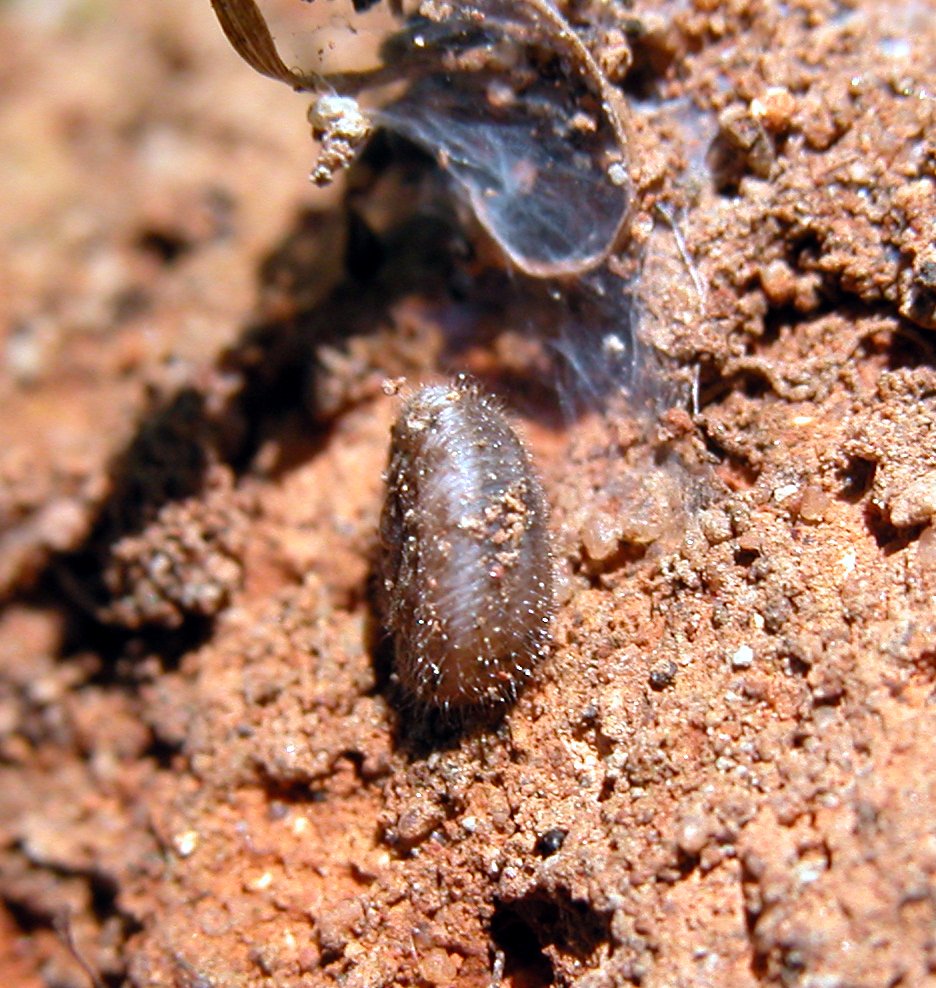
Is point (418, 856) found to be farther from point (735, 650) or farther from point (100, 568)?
point (100, 568)

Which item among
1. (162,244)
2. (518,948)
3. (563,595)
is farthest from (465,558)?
(162,244)

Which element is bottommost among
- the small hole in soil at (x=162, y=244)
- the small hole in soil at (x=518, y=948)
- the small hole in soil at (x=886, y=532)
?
the small hole in soil at (x=518, y=948)

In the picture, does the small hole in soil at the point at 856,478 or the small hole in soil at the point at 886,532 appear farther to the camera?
the small hole in soil at the point at 856,478

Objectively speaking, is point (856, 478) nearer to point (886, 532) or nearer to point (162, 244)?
point (886, 532)

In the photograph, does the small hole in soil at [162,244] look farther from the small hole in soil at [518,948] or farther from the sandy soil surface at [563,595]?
the small hole in soil at [518,948]

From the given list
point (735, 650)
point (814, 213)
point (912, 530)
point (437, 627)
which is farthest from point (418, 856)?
point (814, 213)

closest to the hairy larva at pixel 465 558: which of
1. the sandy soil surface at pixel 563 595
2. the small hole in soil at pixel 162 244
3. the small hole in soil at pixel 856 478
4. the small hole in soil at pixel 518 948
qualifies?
the sandy soil surface at pixel 563 595

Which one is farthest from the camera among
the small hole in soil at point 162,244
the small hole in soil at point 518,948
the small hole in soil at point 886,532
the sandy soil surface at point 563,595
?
the small hole in soil at point 162,244
